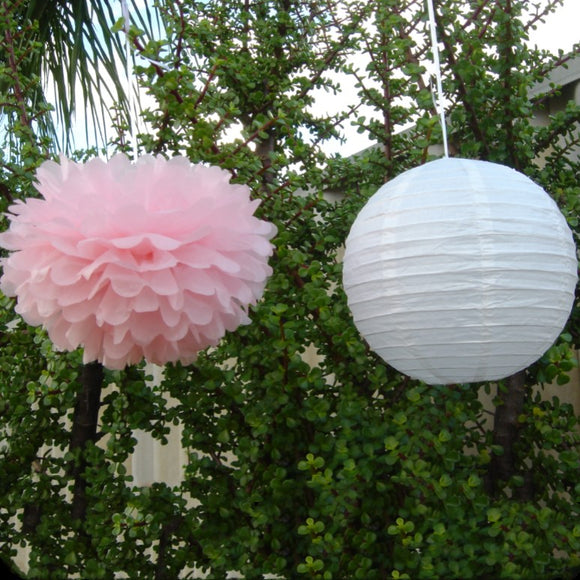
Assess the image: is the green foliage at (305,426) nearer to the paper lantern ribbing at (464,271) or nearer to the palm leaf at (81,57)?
the paper lantern ribbing at (464,271)

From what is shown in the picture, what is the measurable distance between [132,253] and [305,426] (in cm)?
85

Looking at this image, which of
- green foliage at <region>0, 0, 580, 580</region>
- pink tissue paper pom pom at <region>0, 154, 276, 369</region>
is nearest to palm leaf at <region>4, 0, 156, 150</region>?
green foliage at <region>0, 0, 580, 580</region>

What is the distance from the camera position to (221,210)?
0.87 meters

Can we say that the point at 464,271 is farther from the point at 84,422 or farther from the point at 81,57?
the point at 81,57

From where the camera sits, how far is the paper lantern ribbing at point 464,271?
904 millimetres

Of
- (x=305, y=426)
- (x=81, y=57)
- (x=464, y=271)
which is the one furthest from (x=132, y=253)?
(x=81, y=57)

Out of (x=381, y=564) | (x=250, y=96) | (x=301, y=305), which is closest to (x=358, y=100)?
(x=250, y=96)

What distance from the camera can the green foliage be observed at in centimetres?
140

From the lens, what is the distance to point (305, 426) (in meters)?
1.58

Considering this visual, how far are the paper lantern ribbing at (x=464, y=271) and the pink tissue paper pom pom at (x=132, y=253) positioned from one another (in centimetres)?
17

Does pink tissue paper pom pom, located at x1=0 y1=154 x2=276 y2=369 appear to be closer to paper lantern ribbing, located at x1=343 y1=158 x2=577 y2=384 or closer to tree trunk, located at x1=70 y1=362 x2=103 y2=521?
paper lantern ribbing, located at x1=343 y1=158 x2=577 y2=384

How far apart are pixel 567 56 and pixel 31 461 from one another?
1.55 metres

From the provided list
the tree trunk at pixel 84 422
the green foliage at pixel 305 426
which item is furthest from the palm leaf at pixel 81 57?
the tree trunk at pixel 84 422

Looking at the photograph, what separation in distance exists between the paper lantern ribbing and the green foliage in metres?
0.40
